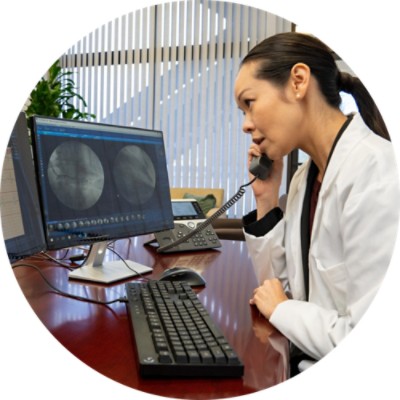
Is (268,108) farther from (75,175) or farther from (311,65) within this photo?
(75,175)

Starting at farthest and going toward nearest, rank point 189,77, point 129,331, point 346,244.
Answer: point 189,77 < point 346,244 < point 129,331

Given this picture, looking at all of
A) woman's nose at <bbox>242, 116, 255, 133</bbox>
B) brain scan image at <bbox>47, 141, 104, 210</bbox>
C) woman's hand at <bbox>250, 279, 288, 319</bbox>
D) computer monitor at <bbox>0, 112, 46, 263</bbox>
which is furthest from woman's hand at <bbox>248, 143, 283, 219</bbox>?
computer monitor at <bbox>0, 112, 46, 263</bbox>

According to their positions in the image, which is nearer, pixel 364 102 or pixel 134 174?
pixel 364 102

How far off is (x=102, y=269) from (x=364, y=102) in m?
0.91

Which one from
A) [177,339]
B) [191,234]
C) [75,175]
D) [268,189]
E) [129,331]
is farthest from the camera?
[191,234]

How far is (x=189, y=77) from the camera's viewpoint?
5000 millimetres

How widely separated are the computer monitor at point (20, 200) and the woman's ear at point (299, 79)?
73 cm

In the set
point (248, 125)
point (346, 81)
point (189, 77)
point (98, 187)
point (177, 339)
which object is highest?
point (189, 77)

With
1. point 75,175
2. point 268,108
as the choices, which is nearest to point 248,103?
point 268,108

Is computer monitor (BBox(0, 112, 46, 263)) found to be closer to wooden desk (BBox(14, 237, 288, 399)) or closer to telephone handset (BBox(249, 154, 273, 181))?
wooden desk (BBox(14, 237, 288, 399))

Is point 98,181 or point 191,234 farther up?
point 98,181

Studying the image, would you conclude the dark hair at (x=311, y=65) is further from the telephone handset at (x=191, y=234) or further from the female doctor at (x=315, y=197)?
the telephone handset at (x=191, y=234)

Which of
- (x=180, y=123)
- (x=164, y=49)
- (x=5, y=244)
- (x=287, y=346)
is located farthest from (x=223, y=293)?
(x=164, y=49)

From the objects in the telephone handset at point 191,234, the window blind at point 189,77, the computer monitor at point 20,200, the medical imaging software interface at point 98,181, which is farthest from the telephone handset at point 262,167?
the window blind at point 189,77
